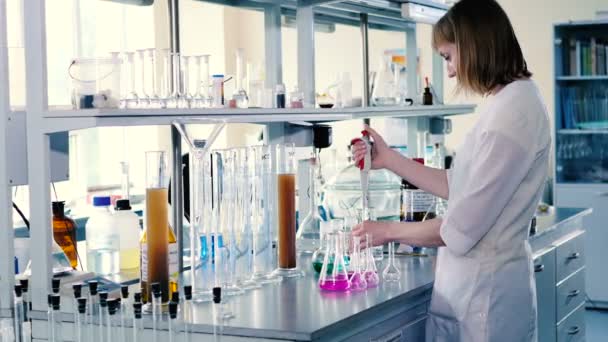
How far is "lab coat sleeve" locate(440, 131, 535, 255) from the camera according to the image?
2236mm

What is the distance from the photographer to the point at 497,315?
92.0 inches

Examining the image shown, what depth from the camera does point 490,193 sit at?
2240 mm

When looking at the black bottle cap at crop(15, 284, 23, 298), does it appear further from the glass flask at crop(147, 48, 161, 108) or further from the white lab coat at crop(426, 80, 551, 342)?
the white lab coat at crop(426, 80, 551, 342)

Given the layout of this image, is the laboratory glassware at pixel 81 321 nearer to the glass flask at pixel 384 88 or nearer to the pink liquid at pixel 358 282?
the pink liquid at pixel 358 282

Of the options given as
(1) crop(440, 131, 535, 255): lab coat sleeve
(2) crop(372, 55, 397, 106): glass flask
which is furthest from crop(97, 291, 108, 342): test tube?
(2) crop(372, 55, 397, 106): glass flask

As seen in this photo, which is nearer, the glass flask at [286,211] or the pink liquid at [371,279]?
the pink liquid at [371,279]

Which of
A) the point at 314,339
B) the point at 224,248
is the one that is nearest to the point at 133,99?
the point at 224,248

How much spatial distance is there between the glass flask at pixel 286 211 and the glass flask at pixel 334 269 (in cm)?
21

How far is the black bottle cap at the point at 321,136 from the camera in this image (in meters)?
3.01

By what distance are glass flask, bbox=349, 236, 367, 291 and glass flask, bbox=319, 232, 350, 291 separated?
3 cm

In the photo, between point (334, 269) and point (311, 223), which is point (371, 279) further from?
point (311, 223)

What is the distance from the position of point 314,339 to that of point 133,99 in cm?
81

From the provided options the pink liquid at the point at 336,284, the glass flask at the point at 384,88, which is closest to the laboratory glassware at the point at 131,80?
the pink liquid at the point at 336,284

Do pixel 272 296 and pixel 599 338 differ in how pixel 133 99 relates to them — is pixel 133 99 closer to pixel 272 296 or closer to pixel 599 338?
pixel 272 296
